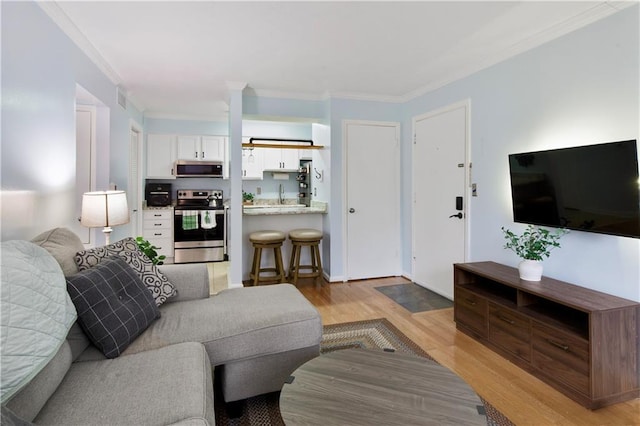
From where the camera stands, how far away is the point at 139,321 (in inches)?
68.1

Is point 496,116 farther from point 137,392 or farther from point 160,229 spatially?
point 160,229

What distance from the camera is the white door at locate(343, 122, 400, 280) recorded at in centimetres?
432

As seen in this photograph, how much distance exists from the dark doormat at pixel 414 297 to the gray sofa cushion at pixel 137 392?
94.5 inches

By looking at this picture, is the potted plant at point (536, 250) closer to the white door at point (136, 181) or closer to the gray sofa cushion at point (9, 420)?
the gray sofa cushion at point (9, 420)

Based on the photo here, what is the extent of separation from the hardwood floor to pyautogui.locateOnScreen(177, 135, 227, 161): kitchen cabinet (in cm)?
299

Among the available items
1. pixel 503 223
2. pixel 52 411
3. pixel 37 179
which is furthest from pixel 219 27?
pixel 503 223

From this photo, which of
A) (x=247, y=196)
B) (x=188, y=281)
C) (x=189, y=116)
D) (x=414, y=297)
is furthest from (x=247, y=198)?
(x=188, y=281)

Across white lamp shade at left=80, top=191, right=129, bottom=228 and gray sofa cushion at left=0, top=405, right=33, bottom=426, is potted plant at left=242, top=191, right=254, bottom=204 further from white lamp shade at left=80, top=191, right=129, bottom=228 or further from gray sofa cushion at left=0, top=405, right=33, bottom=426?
gray sofa cushion at left=0, top=405, right=33, bottom=426

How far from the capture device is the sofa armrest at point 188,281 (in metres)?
2.27

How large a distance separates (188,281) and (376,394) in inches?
59.1

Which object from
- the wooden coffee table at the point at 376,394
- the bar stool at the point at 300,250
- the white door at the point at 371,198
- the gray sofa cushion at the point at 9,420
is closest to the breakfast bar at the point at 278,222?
the bar stool at the point at 300,250

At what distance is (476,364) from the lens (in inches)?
92.0

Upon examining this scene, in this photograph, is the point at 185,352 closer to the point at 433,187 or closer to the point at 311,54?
the point at 311,54

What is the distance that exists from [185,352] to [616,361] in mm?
2286
